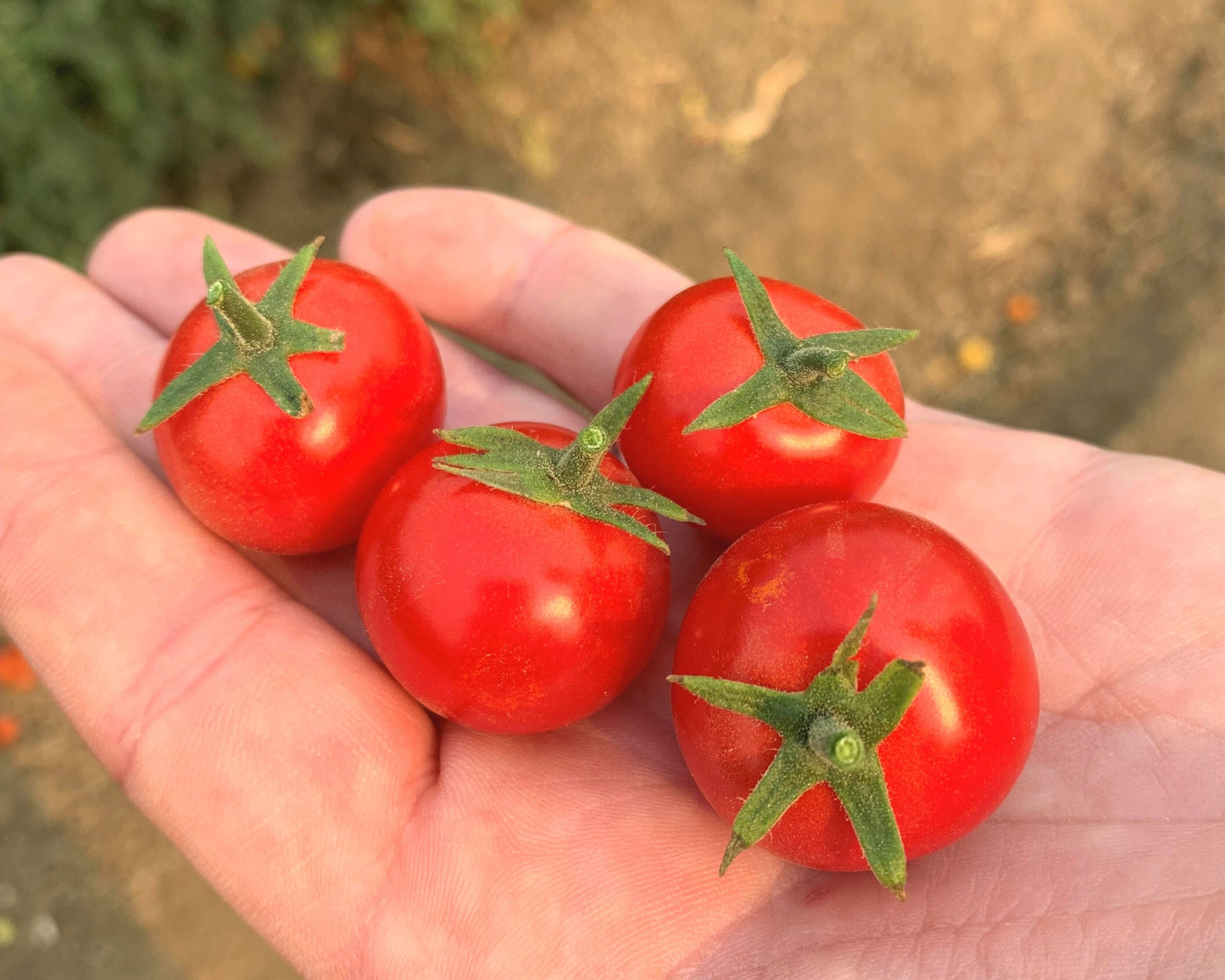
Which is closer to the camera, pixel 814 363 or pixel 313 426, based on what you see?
pixel 814 363

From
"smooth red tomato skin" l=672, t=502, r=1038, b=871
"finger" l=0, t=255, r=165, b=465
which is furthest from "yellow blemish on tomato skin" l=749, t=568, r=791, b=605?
"finger" l=0, t=255, r=165, b=465

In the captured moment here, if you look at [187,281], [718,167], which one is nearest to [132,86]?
[187,281]

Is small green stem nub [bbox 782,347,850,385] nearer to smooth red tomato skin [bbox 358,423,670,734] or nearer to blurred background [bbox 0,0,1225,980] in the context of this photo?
smooth red tomato skin [bbox 358,423,670,734]

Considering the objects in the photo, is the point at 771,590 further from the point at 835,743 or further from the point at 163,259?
the point at 163,259

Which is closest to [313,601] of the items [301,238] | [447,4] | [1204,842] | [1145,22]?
[1204,842]

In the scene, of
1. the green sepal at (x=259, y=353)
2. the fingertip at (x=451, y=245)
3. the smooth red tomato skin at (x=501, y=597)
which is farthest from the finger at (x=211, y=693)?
the fingertip at (x=451, y=245)

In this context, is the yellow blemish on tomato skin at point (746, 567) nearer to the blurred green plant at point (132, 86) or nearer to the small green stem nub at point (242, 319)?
the small green stem nub at point (242, 319)

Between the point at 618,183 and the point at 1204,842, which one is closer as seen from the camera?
the point at 1204,842

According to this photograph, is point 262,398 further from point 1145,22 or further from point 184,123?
point 1145,22
